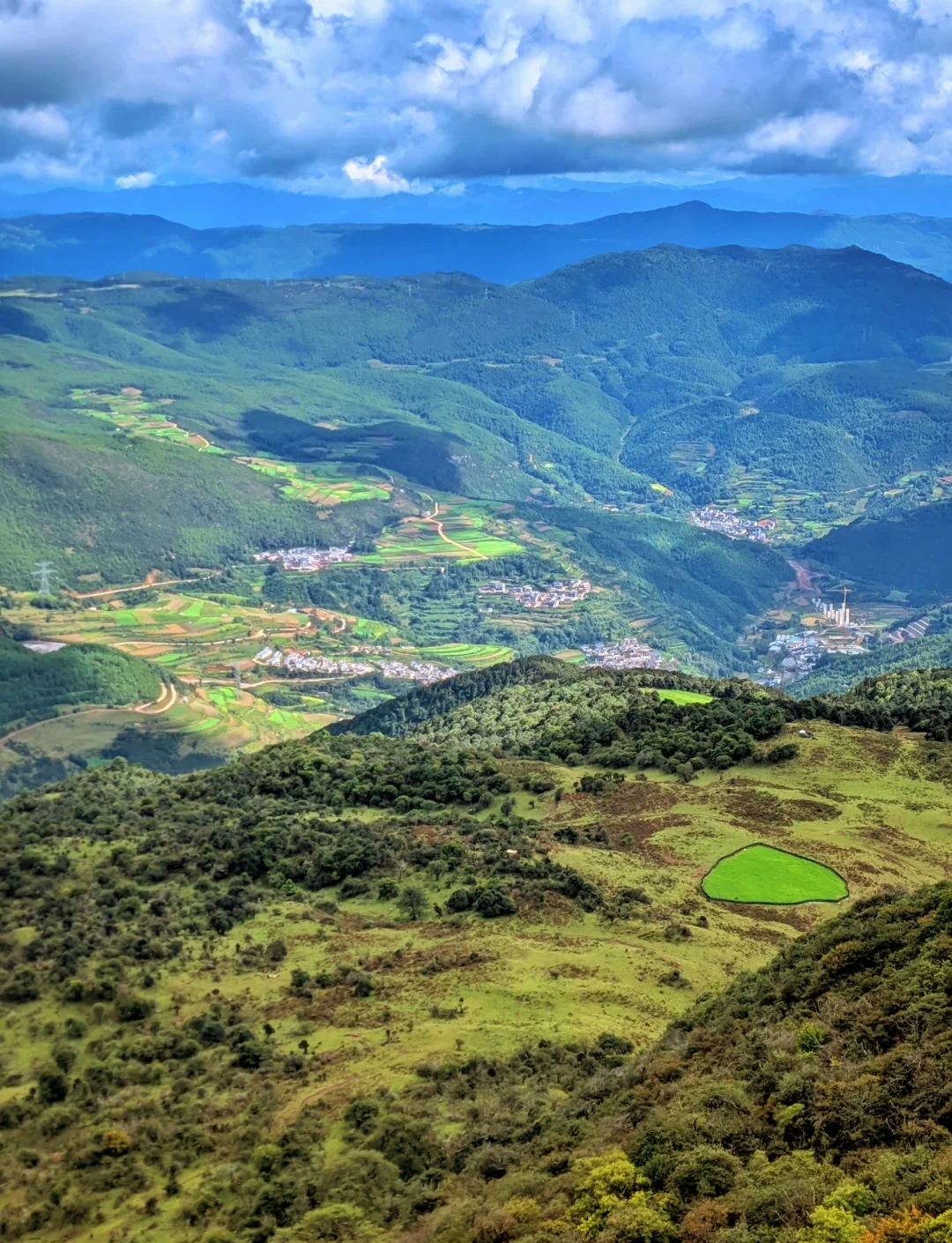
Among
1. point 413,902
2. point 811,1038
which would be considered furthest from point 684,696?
point 811,1038

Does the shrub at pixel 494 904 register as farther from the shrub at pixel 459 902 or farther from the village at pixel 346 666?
the village at pixel 346 666

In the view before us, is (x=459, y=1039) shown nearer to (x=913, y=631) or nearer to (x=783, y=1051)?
(x=783, y=1051)

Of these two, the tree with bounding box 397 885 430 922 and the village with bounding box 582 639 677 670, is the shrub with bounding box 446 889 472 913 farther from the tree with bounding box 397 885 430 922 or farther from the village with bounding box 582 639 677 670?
the village with bounding box 582 639 677 670

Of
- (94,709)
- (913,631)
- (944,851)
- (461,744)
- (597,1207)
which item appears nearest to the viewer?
(597,1207)

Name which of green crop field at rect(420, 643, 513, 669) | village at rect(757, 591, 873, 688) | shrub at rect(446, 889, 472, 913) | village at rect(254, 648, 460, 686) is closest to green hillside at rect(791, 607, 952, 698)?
village at rect(757, 591, 873, 688)

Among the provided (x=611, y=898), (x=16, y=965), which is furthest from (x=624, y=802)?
(x=16, y=965)
